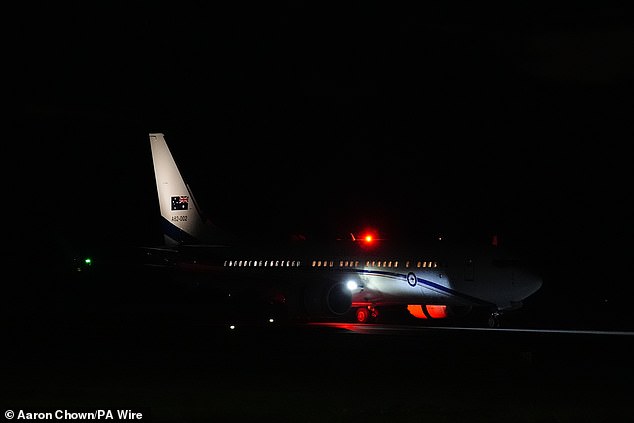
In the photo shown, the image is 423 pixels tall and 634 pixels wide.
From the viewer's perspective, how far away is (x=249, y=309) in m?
61.9

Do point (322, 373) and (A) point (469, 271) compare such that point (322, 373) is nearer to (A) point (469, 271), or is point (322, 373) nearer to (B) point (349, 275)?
(A) point (469, 271)

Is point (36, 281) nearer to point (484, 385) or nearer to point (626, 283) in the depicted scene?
point (626, 283)

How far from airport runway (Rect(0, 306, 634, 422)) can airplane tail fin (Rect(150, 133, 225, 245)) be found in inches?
934

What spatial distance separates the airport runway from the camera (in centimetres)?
2136

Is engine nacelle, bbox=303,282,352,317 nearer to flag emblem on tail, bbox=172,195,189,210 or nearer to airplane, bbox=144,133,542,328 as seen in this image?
airplane, bbox=144,133,542,328

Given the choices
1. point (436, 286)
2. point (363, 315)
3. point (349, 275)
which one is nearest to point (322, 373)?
point (436, 286)

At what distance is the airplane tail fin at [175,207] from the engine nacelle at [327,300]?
13491 mm

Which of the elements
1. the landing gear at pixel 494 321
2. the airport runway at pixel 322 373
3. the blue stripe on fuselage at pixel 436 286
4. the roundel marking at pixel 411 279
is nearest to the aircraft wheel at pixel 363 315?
the blue stripe on fuselage at pixel 436 286

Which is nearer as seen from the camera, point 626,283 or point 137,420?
point 137,420

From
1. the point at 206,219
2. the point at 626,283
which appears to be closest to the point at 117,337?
the point at 206,219

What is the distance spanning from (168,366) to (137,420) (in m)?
12.1

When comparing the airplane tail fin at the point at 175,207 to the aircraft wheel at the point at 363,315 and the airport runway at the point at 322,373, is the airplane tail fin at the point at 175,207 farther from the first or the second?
the airport runway at the point at 322,373

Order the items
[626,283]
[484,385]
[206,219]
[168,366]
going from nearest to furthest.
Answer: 1. [484,385]
2. [168,366]
3. [206,219]
4. [626,283]

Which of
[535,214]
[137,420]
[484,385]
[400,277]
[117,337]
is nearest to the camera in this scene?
[137,420]
